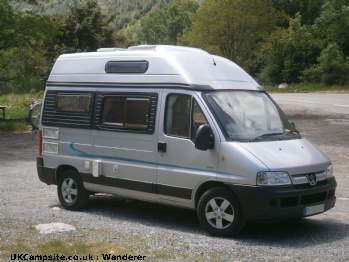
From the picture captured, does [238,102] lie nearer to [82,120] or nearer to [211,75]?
[211,75]

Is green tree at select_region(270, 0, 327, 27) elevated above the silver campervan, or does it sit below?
above

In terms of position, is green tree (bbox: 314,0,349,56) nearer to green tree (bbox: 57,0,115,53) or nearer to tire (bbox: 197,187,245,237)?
green tree (bbox: 57,0,115,53)

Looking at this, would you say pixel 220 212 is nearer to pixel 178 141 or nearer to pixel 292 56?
pixel 178 141

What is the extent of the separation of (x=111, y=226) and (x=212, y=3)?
80.7ft

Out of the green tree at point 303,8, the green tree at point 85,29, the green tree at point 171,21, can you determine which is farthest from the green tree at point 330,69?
the green tree at point 171,21

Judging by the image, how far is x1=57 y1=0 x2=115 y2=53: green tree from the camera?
145 ft

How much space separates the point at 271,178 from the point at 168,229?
68.7 inches

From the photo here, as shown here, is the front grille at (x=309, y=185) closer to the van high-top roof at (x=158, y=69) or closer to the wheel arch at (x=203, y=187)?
the wheel arch at (x=203, y=187)

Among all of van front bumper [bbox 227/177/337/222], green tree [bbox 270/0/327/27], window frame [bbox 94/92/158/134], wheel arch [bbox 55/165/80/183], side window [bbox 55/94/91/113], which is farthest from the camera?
green tree [bbox 270/0/327/27]

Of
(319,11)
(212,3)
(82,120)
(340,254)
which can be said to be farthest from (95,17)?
(340,254)

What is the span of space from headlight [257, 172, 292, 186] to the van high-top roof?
157 cm

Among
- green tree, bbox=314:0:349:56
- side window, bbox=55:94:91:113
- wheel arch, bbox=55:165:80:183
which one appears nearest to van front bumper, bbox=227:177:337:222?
side window, bbox=55:94:91:113

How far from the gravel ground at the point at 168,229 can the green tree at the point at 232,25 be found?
19415mm

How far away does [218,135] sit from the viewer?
809cm
